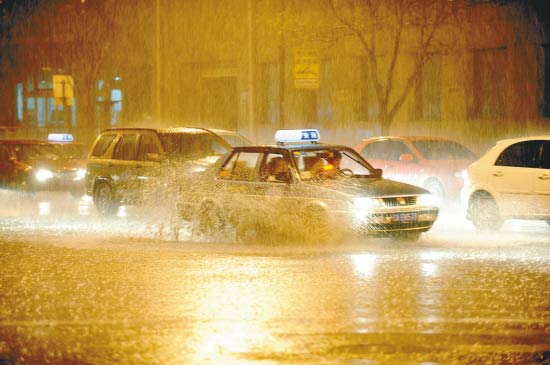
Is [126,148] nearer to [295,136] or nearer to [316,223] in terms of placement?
[295,136]

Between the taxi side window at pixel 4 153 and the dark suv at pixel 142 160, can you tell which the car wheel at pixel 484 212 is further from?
the taxi side window at pixel 4 153

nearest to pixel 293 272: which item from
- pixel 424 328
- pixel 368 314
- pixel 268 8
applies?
pixel 368 314

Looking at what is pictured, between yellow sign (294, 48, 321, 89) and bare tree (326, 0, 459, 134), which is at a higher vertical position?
bare tree (326, 0, 459, 134)

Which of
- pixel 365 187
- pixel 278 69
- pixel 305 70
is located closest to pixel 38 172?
pixel 305 70

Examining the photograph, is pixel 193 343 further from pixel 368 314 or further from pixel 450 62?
pixel 450 62

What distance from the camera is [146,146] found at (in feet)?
58.2

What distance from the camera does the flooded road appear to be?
6.74m

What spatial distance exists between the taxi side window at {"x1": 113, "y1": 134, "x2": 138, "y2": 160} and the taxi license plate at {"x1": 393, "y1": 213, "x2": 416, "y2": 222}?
22.3 ft

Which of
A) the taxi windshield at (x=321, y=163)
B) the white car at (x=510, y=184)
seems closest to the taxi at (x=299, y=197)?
the taxi windshield at (x=321, y=163)

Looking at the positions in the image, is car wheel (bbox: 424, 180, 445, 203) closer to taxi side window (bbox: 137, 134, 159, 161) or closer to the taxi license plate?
taxi side window (bbox: 137, 134, 159, 161)

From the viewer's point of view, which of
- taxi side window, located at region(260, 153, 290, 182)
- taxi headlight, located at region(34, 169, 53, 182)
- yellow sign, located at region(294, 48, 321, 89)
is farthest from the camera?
taxi headlight, located at region(34, 169, 53, 182)

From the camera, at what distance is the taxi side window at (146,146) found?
57.8 ft

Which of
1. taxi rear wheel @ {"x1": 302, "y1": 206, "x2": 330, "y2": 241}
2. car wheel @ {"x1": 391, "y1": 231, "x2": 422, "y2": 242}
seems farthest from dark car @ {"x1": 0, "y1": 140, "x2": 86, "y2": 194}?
car wheel @ {"x1": 391, "y1": 231, "x2": 422, "y2": 242}

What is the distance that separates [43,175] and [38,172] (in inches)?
6.9
